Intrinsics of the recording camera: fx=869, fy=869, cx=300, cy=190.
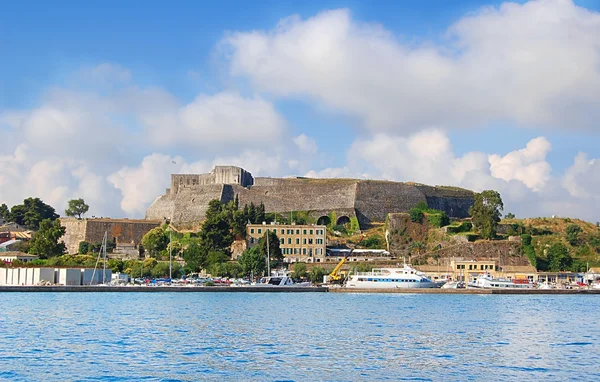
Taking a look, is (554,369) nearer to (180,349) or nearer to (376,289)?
(180,349)

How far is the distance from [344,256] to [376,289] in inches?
540

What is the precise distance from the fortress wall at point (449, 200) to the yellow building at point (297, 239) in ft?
56.5

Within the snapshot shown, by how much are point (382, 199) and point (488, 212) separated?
14.3 metres

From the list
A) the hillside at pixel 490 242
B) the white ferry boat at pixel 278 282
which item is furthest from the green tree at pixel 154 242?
the hillside at pixel 490 242

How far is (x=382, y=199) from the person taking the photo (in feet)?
319

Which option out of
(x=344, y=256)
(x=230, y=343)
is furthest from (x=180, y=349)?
(x=344, y=256)

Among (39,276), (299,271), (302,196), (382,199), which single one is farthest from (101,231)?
(382,199)

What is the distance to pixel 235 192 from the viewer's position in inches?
3871

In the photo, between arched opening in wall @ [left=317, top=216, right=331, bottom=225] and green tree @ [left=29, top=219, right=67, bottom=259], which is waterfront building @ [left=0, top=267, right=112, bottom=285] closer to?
green tree @ [left=29, top=219, right=67, bottom=259]

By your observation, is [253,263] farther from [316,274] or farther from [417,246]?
[417,246]

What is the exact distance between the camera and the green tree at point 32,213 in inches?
4250

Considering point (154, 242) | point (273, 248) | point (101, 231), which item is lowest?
point (273, 248)

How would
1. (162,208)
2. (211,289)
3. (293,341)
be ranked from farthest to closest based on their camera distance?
(162,208), (211,289), (293,341)

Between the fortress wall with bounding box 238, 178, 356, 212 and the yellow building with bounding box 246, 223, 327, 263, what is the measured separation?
31.7 feet
